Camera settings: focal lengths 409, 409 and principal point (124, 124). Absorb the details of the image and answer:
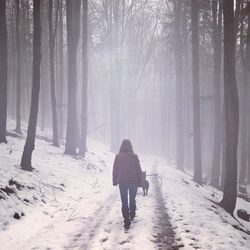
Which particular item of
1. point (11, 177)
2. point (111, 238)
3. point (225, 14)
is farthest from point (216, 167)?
point (111, 238)

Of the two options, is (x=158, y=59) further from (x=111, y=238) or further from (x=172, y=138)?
(x=111, y=238)

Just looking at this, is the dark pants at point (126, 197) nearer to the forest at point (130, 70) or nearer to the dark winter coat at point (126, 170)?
the dark winter coat at point (126, 170)

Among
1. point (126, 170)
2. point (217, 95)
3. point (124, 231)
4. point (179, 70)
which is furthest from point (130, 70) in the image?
point (124, 231)

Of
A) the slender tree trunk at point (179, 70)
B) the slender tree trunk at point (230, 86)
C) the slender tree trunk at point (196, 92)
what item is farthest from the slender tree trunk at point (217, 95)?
the slender tree trunk at point (230, 86)

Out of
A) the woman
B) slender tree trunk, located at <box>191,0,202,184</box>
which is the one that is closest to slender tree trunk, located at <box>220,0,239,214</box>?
the woman

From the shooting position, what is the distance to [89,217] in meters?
11.2

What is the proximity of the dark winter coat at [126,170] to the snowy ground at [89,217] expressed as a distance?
1111mm

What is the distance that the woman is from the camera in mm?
10211

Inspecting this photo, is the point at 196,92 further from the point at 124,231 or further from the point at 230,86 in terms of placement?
the point at 124,231

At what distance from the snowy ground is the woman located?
0.51 m

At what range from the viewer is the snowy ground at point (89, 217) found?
8812 mm

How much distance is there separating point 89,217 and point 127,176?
1872 millimetres

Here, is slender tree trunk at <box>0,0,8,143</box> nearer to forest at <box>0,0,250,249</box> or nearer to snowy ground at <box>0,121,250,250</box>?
forest at <box>0,0,250,249</box>

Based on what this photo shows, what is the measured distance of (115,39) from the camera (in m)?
37.4
